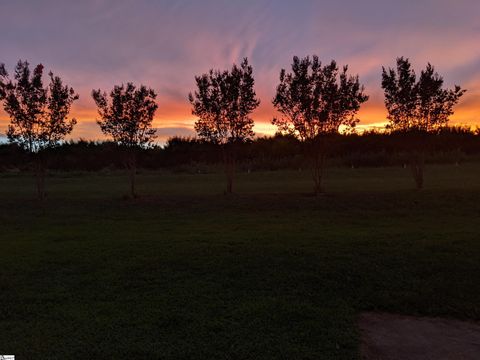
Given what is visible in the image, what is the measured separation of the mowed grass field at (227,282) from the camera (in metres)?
5.64

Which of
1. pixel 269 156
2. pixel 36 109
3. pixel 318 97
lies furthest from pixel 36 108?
pixel 269 156

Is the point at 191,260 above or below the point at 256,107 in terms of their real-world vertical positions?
below

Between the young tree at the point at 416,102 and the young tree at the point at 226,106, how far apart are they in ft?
23.3

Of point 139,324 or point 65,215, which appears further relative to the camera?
point 65,215

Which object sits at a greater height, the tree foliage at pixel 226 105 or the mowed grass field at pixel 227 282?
the tree foliage at pixel 226 105

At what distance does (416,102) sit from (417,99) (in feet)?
0.52

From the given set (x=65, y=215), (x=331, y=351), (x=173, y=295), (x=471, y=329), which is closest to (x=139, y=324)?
(x=173, y=295)

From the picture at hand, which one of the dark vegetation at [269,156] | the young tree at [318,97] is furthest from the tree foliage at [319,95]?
the dark vegetation at [269,156]

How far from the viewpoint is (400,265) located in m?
9.09

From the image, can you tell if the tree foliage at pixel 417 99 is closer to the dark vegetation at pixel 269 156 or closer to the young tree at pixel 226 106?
the young tree at pixel 226 106

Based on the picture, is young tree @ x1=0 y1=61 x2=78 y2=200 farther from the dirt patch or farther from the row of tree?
the dirt patch

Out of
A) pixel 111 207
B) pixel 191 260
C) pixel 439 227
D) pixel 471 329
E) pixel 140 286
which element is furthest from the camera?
pixel 111 207

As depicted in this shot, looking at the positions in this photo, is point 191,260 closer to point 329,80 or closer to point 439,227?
point 439,227

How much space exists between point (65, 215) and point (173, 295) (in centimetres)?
1298
